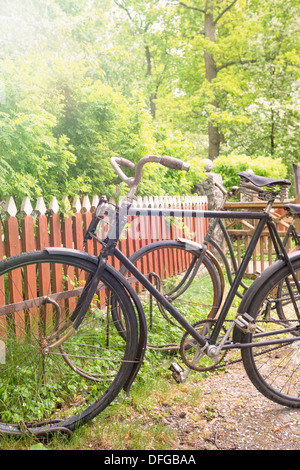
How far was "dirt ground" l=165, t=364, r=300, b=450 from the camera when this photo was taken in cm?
232

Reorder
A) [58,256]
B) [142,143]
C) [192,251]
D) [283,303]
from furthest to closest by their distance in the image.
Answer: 1. [142,143]
2. [283,303]
3. [192,251]
4. [58,256]

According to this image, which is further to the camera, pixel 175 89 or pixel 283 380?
pixel 175 89

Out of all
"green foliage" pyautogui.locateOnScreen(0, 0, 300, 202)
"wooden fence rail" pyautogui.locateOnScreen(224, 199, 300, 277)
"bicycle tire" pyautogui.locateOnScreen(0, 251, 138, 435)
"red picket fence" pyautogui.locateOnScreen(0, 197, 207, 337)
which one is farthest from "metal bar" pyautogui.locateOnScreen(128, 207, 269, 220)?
"wooden fence rail" pyautogui.locateOnScreen(224, 199, 300, 277)

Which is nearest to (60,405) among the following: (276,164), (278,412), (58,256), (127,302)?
(127,302)

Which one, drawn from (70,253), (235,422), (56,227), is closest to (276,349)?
(235,422)

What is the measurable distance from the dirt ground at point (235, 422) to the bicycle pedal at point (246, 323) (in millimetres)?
575

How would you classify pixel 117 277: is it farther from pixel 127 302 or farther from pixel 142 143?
pixel 142 143

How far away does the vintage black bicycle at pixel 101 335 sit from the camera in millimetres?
2219

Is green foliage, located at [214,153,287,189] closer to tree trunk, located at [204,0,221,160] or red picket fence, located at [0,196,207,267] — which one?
red picket fence, located at [0,196,207,267]

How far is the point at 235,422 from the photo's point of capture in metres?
2.54

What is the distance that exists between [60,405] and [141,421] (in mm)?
525

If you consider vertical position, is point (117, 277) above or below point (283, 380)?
above

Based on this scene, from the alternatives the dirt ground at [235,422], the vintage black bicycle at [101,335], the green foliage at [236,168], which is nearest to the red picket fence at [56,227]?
the vintage black bicycle at [101,335]

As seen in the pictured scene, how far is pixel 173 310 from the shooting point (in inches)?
99.0
